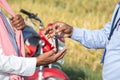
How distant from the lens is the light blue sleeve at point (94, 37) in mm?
3852

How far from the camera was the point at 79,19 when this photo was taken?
966 cm

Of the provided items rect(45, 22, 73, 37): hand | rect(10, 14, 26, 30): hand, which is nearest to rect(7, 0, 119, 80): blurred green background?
rect(45, 22, 73, 37): hand

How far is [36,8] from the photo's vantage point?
10.6 meters

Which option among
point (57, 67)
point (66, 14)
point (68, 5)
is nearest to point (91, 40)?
point (57, 67)

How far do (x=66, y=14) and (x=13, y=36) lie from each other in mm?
6602

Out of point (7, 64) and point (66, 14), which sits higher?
point (7, 64)

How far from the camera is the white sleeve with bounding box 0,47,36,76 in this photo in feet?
11.2

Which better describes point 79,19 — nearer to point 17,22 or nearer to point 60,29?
point 60,29

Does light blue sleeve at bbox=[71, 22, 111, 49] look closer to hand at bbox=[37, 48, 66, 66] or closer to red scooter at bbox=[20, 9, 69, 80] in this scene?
red scooter at bbox=[20, 9, 69, 80]

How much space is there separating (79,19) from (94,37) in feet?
19.0

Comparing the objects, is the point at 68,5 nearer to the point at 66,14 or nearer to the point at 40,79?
the point at 66,14

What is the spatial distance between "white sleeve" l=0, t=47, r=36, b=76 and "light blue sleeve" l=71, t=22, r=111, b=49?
1.84 feet

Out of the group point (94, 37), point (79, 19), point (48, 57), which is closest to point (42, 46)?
point (94, 37)

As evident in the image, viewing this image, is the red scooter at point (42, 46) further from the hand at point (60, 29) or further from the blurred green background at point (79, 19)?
the blurred green background at point (79, 19)
